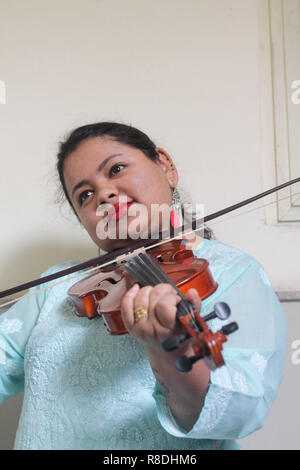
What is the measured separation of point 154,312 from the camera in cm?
46

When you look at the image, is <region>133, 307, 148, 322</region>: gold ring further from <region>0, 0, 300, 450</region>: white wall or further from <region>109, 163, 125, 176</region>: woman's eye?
<region>0, 0, 300, 450</region>: white wall

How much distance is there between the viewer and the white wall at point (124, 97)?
48.4 inches

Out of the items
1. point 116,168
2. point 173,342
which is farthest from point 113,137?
point 173,342

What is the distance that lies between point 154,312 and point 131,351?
258 mm

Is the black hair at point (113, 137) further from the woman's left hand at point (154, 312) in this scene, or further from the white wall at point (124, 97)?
the woman's left hand at point (154, 312)

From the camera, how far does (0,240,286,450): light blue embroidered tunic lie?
0.53 metres

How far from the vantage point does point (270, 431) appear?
→ 111 cm

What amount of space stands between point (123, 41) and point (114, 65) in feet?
0.24

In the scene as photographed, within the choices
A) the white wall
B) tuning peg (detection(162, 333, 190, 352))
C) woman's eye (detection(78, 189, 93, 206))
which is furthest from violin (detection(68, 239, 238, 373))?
the white wall

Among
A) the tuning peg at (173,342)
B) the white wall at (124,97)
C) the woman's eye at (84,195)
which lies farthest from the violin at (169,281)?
the white wall at (124,97)

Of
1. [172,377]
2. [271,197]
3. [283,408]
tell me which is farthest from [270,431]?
[172,377]

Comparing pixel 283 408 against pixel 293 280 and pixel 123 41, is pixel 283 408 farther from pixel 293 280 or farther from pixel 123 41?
pixel 123 41

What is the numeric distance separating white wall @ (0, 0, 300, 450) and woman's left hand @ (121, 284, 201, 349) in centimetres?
76

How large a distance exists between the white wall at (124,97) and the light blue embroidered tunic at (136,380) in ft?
1.42
